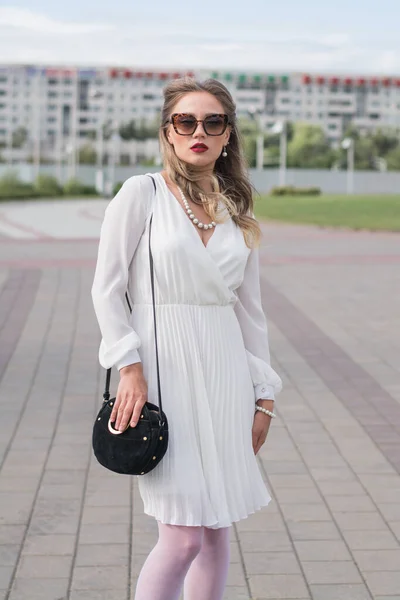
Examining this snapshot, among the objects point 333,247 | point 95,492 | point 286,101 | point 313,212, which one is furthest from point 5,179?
point 286,101

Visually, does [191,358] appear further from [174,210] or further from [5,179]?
[5,179]

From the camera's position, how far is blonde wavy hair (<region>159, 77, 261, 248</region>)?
9.70 feet

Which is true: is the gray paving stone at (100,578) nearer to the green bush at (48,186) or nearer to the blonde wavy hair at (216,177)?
the blonde wavy hair at (216,177)

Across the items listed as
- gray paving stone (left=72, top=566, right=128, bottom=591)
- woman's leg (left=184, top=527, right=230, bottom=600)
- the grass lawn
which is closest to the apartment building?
the grass lawn

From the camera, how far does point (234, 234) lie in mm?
2949

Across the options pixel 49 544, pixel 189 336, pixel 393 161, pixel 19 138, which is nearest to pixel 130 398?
pixel 189 336

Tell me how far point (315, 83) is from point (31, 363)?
17559 centimetres

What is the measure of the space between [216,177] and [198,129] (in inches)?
6.3

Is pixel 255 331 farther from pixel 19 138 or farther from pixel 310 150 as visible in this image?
pixel 19 138

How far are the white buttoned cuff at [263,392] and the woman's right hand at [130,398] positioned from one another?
0.37m

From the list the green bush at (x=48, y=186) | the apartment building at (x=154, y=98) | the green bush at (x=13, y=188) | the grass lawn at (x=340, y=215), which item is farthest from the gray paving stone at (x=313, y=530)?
the apartment building at (x=154, y=98)

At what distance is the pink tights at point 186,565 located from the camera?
2.84 metres

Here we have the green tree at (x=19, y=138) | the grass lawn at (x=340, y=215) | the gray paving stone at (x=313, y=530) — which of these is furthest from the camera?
the green tree at (x=19, y=138)

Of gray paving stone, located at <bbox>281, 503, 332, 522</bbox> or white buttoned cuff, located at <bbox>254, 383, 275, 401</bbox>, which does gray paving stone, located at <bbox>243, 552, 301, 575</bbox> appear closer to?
gray paving stone, located at <bbox>281, 503, 332, 522</bbox>
